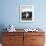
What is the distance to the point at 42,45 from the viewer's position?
373 centimetres

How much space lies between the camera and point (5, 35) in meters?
3.68

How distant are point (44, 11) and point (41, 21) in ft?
1.15

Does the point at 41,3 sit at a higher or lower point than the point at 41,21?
higher

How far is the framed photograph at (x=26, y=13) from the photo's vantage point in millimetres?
4129

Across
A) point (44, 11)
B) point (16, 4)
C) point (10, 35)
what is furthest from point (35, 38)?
point (16, 4)

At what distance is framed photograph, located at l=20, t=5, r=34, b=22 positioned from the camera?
4.13 metres

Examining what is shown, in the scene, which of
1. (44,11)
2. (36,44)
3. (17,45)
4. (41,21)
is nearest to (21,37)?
(17,45)

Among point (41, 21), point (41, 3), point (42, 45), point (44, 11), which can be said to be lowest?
point (42, 45)

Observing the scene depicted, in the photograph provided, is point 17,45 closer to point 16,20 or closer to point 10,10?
point 16,20

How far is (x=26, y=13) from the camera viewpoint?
13.7 ft

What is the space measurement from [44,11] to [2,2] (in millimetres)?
1436

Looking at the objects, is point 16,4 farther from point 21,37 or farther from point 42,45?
point 42,45

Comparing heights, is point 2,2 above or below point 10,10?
above

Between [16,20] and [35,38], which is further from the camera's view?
[16,20]
